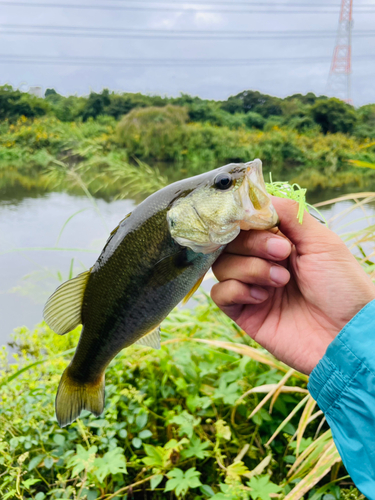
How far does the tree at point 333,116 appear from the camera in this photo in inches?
856

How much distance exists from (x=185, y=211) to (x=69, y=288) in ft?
1.46

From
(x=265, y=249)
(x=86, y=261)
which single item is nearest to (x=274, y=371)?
(x=265, y=249)

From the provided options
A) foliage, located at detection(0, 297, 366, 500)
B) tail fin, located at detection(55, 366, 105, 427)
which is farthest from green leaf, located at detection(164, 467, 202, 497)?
tail fin, located at detection(55, 366, 105, 427)

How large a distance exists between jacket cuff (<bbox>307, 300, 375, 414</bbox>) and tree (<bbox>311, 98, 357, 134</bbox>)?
23341 millimetres

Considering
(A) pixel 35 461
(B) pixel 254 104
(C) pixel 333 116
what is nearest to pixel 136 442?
(A) pixel 35 461

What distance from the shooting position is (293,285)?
1.49 metres

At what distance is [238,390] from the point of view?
210 cm

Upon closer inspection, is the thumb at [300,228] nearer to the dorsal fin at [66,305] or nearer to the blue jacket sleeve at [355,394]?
the blue jacket sleeve at [355,394]

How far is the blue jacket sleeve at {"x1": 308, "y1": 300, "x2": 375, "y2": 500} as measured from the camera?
101 centimetres

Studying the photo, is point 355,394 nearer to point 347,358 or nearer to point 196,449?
point 347,358

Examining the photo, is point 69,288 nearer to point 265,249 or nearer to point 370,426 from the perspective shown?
point 265,249

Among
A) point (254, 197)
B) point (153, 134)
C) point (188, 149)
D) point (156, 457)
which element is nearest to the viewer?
point (254, 197)

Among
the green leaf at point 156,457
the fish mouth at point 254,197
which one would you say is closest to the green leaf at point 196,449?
the green leaf at point 156,457

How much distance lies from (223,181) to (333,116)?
2372cm
